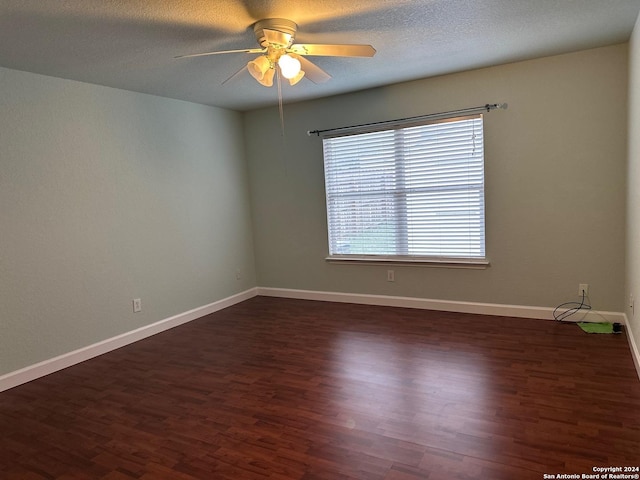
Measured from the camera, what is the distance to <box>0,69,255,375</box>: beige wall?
309 centimetres

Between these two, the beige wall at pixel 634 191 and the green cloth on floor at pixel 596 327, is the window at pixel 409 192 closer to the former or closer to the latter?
the green cloth on floor at pixel 596 327

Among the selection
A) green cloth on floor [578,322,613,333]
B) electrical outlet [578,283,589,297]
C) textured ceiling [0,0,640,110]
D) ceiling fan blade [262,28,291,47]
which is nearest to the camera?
textured ceiling [0,0,640,110]

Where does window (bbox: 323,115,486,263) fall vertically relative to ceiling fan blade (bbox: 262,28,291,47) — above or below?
below

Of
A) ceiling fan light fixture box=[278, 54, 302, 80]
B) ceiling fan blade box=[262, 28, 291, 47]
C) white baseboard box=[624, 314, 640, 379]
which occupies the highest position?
ceiling fan blade box=[262, 28, 291, 47]

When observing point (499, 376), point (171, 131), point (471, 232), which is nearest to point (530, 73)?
point (471, 232)

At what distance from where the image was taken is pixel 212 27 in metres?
2.51

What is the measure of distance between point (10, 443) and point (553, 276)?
4098mm

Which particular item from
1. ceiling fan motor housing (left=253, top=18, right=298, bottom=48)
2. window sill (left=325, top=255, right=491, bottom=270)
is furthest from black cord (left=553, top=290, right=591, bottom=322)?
ceiling fan motor housing (left=253, top=18, right=298, bottom=48)

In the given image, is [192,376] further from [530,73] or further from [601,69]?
[601,69]

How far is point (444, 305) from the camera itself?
14.0 feet

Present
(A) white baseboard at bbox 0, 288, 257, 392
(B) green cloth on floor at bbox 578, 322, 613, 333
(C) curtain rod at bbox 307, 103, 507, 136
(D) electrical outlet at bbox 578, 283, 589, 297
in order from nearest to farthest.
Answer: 1. (A) white baseboard at bbox 0, 288, 257, 392
2. (B) green cloth on floor at bbox 578, 322, 613, 333
3. (D) electrical outlet at bbox 578, 283, 589, 297
4. (C) curtain rod at bbox 307, 103, 507, 136

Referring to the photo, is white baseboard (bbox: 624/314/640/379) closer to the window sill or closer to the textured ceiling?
the window sill

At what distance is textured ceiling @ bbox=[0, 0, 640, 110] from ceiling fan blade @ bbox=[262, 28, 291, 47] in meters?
0.10

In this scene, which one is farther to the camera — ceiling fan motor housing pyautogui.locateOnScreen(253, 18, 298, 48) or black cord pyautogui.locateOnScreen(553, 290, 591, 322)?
black cord pyautogui.locateOnScreen(553, 290, 591, 322)
